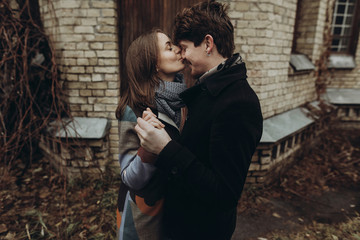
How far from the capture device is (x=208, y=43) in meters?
1.30

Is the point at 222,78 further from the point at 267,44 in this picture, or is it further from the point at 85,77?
the point at 85,77

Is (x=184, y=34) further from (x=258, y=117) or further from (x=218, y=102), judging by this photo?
(x=258, y=117)

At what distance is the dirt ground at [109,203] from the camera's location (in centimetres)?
297

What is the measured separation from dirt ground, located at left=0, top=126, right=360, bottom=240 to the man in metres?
1.89

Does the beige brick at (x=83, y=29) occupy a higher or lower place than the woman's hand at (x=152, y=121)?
higher

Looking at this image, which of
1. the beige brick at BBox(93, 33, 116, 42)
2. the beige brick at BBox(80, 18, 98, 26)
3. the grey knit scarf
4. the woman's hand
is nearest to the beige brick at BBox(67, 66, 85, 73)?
the beige brick at BBox(93, 33, 116, 42)

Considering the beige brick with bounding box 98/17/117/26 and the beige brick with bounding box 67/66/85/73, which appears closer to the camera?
the beige brick with bounding box 98/17/117/26

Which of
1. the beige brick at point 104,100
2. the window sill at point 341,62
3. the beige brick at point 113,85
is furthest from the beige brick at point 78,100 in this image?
the window sill at point 341,62

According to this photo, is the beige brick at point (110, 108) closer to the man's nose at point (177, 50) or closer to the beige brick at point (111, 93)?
the beige brick at point (111, 93)

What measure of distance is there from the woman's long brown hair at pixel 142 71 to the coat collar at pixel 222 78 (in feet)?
1.03

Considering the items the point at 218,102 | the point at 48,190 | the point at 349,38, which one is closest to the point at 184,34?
the point at 218,102

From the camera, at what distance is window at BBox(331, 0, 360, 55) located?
6.10 meters

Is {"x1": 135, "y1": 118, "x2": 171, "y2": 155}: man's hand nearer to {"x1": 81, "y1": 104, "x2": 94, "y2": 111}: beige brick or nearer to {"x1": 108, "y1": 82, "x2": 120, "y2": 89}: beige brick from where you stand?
{"x1": 108, "y1": 82, "x2": 120, "y2": 89}: beige brick

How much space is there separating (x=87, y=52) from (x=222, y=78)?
3004 millimetres
